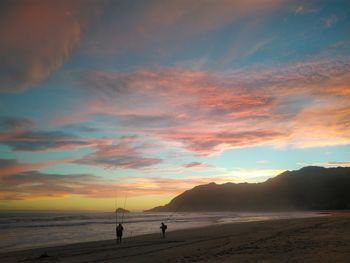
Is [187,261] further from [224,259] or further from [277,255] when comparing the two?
[277,255]

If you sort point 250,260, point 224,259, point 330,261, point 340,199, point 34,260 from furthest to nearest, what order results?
point 340,199 → point 34,260 → point 224,259 → point 250,260 → point 330,261

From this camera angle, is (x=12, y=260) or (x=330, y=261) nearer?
(x=330, y=261)

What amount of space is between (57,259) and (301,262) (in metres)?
15.5

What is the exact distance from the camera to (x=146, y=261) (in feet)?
61.3

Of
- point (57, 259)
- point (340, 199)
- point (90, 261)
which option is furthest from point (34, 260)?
point (340, 199)

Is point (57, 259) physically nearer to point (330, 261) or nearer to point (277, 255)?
point (277, 255)

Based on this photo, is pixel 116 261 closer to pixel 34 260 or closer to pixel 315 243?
pixel 34 260

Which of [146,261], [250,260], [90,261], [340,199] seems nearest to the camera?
[250,260]

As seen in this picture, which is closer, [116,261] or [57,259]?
[116,261]

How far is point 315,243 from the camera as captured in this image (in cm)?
1950

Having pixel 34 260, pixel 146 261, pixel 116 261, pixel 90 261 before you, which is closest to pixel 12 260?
pixel 34 260

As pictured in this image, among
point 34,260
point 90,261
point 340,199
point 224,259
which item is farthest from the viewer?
point 340,199

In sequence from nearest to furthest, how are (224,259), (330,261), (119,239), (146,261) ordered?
1. (330,261)
2. (224,259)
3. (146,261)
4. (119,239)

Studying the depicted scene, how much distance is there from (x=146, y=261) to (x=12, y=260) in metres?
10.5
